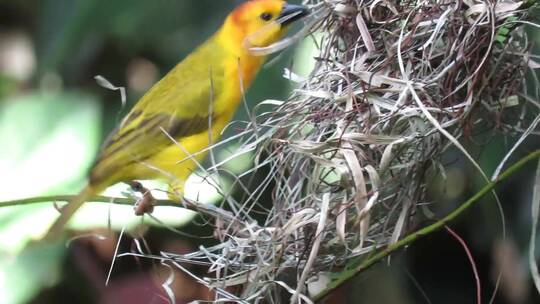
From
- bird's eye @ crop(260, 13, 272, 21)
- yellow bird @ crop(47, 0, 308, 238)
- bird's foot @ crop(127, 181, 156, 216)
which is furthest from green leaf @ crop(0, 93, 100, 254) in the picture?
bird's foot @ crop(127, 181, 156, 216)

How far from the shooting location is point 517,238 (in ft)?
6.48

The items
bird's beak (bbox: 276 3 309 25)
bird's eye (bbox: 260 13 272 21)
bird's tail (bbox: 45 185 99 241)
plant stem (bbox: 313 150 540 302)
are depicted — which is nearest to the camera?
plant stem (bbox: 313 150 540 302)

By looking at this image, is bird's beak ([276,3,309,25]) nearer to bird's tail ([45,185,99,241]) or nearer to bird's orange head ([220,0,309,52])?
bird's orange head ([220,0,309,52])

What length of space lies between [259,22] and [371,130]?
1.80ft

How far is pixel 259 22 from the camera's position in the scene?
1.71m

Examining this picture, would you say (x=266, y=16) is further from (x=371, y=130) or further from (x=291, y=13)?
(x=371, y=130)

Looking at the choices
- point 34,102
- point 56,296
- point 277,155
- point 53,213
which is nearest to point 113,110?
point 34,102

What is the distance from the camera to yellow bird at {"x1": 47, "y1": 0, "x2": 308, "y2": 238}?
1602mm

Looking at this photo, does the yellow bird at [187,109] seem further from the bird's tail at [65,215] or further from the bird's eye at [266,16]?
the bird's tail at [65,215]

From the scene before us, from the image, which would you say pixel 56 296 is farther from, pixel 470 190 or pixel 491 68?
pixel 491 68

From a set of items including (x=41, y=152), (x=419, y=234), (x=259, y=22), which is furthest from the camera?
(x=41, y=152)

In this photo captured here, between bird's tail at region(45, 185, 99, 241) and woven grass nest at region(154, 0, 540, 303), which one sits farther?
bird's tail at region(45, 185, 99, 241)

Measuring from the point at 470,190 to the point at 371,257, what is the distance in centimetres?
87

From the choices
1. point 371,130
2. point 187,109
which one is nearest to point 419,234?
point 371,130
